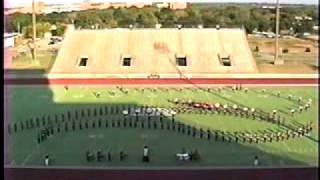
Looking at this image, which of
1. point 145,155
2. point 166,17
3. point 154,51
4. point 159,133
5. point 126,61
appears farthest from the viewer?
point 154,51

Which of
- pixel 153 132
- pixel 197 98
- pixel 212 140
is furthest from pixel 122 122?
pixel 197 98

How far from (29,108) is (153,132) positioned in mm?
1520

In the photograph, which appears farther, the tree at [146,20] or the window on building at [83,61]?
the window on building at [83,61]

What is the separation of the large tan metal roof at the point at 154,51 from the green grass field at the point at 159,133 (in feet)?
2.36

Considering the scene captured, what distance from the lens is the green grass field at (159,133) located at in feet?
11.7

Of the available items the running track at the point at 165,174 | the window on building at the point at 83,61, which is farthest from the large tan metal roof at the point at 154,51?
the running track at the point at 165,174

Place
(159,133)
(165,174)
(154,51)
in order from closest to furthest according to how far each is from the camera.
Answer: (165,174) → (159,133) → (154,51)

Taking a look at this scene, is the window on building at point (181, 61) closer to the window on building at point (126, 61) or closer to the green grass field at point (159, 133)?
the window on building at point (126, 61)

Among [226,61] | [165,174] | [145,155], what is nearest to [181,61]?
[226,61]

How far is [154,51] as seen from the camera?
7.47m

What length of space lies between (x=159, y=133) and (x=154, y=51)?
10.5 ft

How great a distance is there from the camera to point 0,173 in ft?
1.92

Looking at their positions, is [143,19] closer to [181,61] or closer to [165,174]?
[181,61]

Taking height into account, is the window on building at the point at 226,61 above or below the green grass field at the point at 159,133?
above
